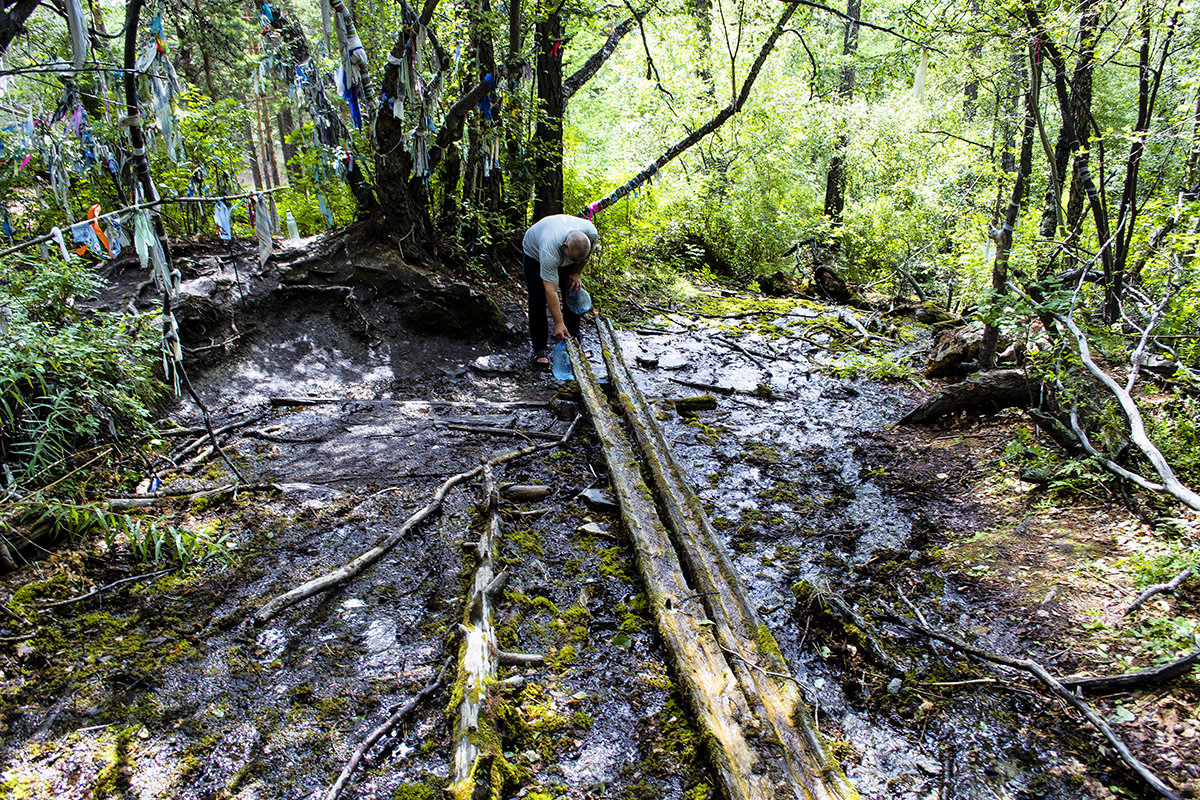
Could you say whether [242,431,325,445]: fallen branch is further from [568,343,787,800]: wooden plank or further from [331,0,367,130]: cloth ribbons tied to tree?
[331,0,367,130]: cloth ribbons tied to tree

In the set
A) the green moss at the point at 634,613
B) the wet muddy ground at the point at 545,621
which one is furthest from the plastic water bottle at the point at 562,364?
the green moss at the point at 634,613

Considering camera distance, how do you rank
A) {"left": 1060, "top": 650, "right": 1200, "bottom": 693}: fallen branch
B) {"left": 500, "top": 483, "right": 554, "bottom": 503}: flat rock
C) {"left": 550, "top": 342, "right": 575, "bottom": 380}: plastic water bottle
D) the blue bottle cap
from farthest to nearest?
the blue bottle cap, {"left": 550, "top": 342, "right": 575, "bottom": 380}: plastic water bottle, {"left": 500, "top": 483, "right": 554, "bottom": 503}: flat rock, {"left": 1060, "top": 650, "right": 1200, "bottom": 693}: fallen branch

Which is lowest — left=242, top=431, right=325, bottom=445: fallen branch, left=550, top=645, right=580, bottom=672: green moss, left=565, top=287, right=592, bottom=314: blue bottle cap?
left=550, top=645, right=580, bottom=672: green moss

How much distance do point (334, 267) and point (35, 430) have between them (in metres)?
4.06

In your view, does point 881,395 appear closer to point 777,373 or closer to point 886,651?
point 777,373

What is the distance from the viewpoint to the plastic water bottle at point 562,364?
6188 mm

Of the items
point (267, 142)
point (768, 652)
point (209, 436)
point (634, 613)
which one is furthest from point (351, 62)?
point (267, 142)

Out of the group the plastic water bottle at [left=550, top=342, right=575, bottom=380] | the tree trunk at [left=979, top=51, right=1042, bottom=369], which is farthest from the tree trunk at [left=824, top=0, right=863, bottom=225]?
the plastic water bottle at [left=550, top=342, right=575, bottom=380]

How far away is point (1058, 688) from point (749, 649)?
1.28 meters

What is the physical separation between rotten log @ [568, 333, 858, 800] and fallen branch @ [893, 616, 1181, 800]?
94 cm

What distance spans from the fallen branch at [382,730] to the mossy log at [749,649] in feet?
3.78

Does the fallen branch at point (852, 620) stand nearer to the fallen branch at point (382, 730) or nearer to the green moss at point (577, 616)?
the green moss at point (577, 616)

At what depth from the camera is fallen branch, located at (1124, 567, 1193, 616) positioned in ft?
9.41

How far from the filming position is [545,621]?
113 inches
